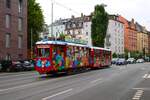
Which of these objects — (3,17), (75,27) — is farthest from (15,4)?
(75,27)

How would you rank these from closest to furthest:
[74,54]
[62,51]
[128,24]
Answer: [62,51]
[74,54]
[128,24]

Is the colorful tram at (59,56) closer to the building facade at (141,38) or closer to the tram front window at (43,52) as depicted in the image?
the tram front window at (43,52)

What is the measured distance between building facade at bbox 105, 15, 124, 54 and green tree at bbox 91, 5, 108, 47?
46.8 meters

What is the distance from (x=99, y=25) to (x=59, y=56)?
191 ft

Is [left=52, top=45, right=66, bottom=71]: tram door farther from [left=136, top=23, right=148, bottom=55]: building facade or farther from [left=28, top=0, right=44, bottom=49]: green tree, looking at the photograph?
[left=136, top=23, right=148, bottom=55]: building facade

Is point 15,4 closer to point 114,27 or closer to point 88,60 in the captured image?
point 88,60

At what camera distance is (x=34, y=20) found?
79375 mm

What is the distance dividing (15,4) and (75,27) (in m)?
78.4

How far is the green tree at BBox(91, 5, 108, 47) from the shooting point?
89812 millimetres

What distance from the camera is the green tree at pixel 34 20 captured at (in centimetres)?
7900

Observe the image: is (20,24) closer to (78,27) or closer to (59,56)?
(59,56)

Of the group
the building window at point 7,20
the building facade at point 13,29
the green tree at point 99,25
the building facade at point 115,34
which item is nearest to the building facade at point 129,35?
the building facade at point 115,34

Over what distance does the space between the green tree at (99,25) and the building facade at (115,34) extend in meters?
46.8

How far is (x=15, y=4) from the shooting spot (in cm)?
6600
